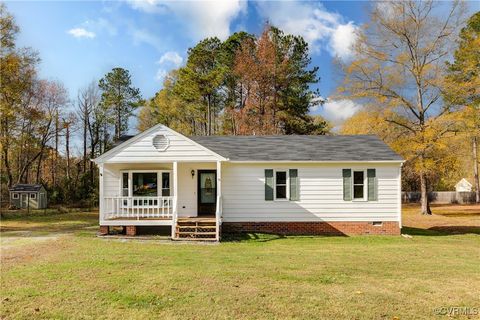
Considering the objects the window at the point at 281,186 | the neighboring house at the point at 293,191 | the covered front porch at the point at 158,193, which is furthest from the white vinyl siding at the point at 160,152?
the window at the point at 281,186

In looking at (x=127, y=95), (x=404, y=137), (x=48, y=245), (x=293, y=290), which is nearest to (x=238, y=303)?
(x=293, y=290)

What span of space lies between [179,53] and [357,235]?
29237 mm

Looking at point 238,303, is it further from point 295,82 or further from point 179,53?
point 179,53

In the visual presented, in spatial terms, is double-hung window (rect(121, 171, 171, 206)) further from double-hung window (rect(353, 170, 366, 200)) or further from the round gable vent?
double-hung window (rect(353, 170, 366, 200))

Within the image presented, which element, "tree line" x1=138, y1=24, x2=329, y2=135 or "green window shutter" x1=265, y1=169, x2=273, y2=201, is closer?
"green window shutter" x1=265, y1=169, x2=273, y2=201

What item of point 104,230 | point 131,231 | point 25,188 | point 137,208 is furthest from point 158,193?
point 25,188

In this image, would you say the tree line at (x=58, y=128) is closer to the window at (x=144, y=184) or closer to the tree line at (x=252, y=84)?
the tree line at (x=252, y=84)

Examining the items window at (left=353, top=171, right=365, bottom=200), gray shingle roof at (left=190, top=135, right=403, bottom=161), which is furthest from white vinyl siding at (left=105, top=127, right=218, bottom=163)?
window at (left=353, top=171, right=365, bottom=200)

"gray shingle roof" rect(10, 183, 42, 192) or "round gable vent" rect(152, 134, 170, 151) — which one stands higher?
"round gable vent" rect(152, 134, 170, 151)

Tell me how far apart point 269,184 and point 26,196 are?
81.6ft

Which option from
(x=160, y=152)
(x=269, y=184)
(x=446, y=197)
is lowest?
(x=446, y=197)

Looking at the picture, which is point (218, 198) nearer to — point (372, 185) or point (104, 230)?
point (104, 230)

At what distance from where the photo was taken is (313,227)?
16.1 meters

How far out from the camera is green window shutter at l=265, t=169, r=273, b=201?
52.5ft
